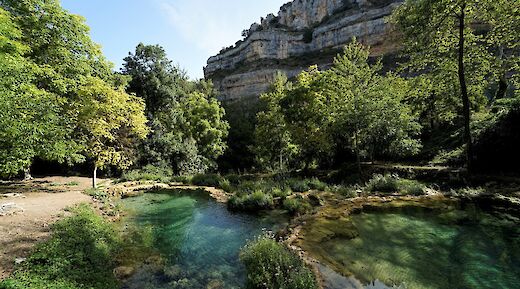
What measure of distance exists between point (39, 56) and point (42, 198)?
6909 mm

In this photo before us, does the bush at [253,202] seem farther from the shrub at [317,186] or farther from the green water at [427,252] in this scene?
the green water at [427,252]

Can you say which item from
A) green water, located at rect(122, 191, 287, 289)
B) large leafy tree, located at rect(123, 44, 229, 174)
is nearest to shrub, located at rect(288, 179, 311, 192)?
green water, located at rect(122, 191, 287, 289)

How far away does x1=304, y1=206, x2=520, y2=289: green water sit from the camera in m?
5.20

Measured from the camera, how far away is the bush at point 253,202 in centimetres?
1130

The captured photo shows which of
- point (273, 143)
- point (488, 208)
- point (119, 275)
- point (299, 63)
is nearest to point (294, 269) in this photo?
point (119, 275)

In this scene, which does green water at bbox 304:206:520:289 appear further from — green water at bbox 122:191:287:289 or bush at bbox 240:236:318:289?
green water at bbox 122:191:287:289

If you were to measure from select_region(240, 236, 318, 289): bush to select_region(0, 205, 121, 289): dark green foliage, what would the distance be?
2785 mm

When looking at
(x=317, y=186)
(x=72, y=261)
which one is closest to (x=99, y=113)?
(x=72, y=261)

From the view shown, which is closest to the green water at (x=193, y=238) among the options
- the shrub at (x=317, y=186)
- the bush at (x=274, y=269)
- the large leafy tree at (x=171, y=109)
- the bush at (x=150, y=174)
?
the bush at (x=274, y=269)

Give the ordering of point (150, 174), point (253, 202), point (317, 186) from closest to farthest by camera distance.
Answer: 1. point (253, 202)
2. point (317, 186)
3. point (150, 174)

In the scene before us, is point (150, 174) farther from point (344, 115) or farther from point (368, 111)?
point (368, 111)

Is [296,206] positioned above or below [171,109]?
below

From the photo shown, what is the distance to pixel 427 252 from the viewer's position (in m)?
6.45

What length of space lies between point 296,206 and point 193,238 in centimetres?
393
